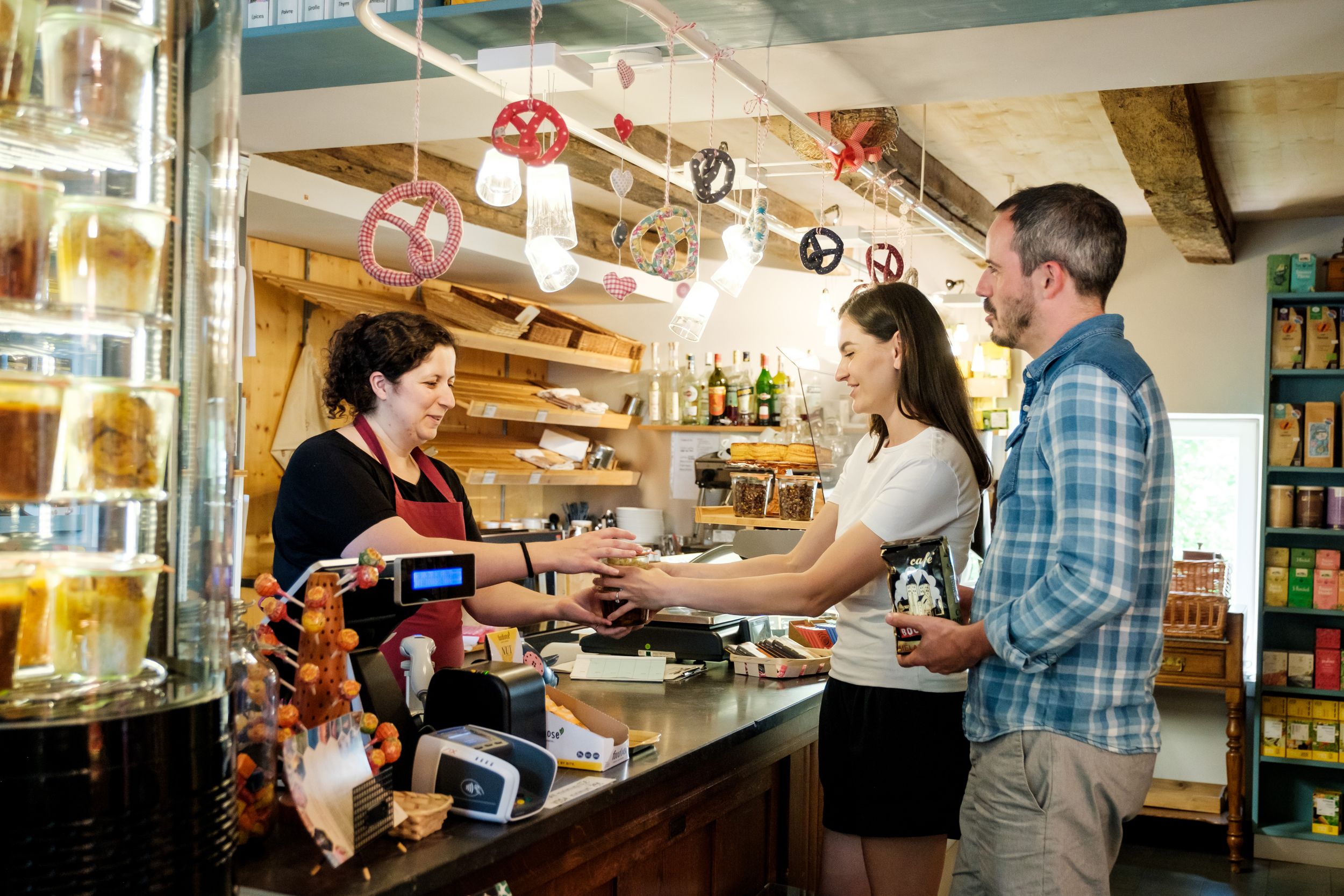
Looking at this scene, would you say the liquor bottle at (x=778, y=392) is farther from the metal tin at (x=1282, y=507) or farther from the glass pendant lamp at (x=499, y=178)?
the glass pendant lamp at (x=499, y=178)

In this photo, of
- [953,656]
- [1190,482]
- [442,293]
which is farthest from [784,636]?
[1190,482]

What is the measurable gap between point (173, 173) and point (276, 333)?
164 inches

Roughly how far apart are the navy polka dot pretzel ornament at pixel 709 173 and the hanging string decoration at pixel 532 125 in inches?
17.2

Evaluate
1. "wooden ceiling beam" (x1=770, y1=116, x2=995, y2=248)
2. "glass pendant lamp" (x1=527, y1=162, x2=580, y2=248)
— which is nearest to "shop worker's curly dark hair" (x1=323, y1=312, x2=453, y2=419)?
"glass pendant lamp" (x1=527, y1=162, x2=580, y2=248)

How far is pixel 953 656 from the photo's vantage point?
1.89 m

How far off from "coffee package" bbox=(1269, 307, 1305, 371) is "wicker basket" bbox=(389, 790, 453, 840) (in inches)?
200

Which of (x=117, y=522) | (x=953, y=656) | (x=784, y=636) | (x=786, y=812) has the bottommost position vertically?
(x=786, y=812)

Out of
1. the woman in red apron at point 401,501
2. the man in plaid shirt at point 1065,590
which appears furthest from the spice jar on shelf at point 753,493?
the man in plaid shirt at point 1065,590

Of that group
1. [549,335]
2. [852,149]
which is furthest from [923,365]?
[549,335]

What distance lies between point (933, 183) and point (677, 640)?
278 cm

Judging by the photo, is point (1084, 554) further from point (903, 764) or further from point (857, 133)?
point (857, 133)

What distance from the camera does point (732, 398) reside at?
6680 millimetres

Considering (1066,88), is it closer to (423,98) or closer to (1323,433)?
(423,98)

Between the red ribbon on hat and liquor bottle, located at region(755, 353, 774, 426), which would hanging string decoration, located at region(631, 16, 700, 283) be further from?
liquor bottle, located at region(755, 353, 774, 426)
